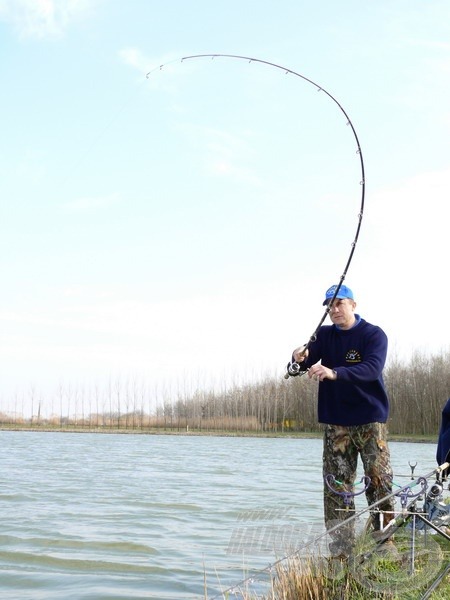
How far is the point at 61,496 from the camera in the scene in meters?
14.1

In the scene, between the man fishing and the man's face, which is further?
the man's face

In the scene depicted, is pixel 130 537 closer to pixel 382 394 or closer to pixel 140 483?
pixel 382 394

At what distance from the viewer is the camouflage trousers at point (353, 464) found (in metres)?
5.61

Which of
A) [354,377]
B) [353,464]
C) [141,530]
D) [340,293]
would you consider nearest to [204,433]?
[141,530]

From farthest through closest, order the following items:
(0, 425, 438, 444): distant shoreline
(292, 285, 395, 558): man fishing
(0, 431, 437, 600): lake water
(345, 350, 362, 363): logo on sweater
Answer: (0, 425, 438, 444): distant shoreline < (0, 431, 437, 600): lake water < (345, 350, 362, 363): logo on sweater < (292, 285, 395, 558): man fishing

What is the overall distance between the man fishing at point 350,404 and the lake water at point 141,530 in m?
0.79

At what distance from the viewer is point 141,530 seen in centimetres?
1026

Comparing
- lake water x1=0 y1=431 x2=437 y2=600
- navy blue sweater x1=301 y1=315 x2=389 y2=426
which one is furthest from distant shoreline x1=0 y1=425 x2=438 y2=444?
navy blue sweater x1=301 y1=315 x2=389 y2=426

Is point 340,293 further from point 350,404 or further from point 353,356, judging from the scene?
point 350,404

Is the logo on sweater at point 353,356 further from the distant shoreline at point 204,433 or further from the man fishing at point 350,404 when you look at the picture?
the distant shoreline at point 204,433

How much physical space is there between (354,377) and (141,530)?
18.0 feet

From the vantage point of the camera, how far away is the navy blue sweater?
5617 millimetres

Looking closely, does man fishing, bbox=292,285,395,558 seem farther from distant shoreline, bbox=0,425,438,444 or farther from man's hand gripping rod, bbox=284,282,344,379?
distant shoreline, bbox=0,425,438,444

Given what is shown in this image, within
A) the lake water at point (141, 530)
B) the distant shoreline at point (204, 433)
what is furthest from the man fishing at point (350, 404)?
the distant shoreline at point (204, 433)
